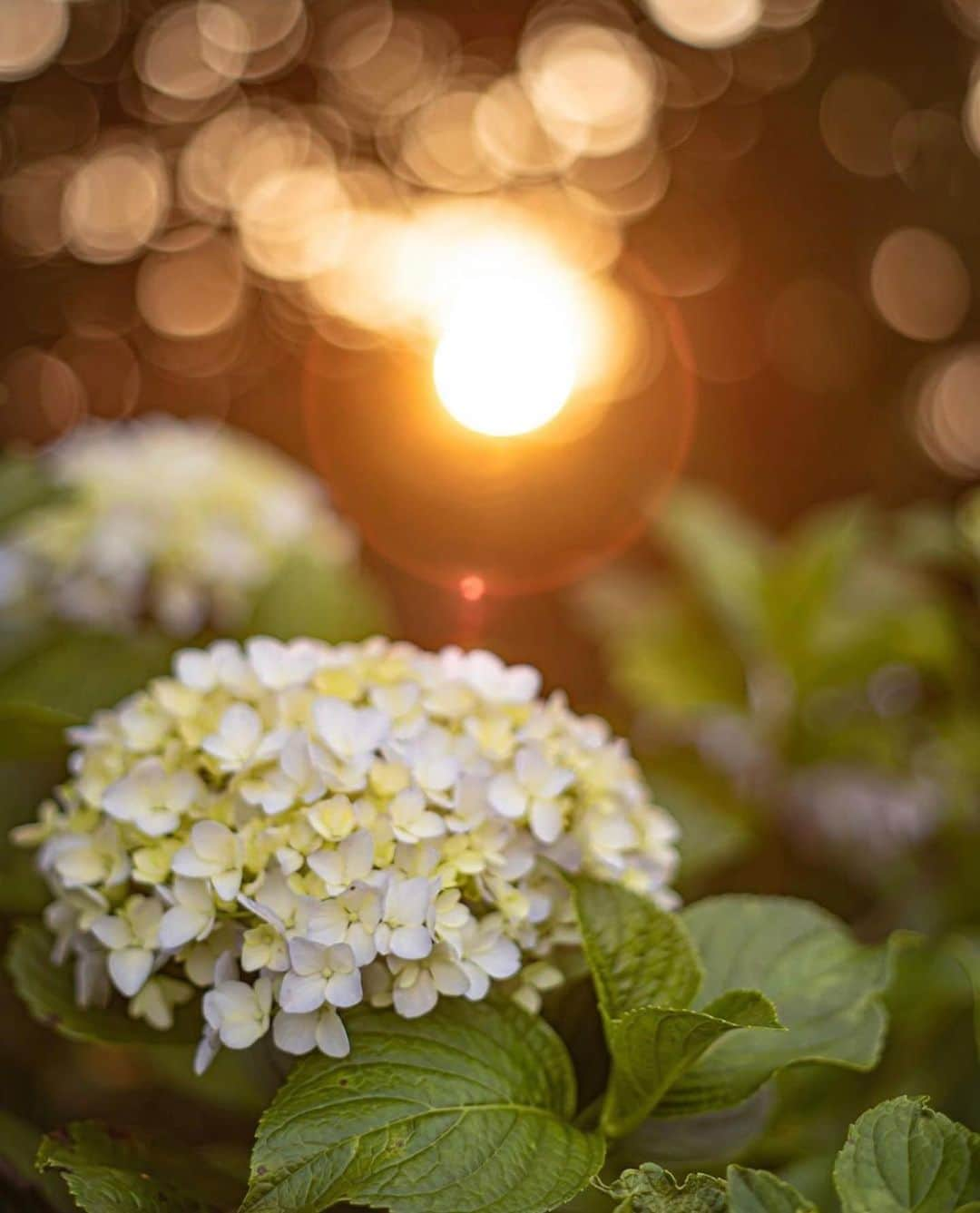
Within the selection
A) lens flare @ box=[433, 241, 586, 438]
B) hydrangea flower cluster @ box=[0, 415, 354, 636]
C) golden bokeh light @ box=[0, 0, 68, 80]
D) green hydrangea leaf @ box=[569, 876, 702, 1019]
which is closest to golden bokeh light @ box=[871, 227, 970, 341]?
lens flare @ box=[433, 241, 586, 438]

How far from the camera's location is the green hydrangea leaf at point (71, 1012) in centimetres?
91

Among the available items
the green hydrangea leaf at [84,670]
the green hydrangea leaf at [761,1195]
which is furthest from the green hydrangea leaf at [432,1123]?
the green hydrangea leaf at [84,670]

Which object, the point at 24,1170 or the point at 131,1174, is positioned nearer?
the point at 131,1174

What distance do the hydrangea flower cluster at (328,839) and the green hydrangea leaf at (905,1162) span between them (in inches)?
9.7

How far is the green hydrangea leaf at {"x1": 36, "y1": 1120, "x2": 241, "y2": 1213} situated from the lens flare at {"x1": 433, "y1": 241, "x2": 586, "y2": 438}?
3937 mm

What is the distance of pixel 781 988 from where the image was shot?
957 millimetres

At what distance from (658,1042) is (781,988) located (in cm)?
19

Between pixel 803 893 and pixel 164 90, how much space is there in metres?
5.51

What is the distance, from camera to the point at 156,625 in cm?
165

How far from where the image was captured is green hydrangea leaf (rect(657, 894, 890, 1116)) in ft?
2.92

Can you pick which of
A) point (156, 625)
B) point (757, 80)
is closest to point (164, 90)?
point (757, 80)

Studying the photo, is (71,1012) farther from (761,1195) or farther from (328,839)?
(761,1195)

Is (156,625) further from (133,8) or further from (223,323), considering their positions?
(133,8)

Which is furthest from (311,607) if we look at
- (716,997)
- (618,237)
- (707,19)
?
(707,19)
